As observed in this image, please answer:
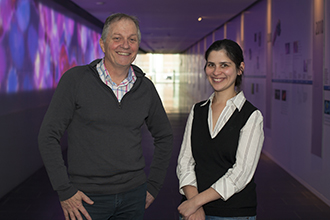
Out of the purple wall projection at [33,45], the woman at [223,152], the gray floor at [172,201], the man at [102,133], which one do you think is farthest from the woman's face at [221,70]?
the purple wall projection at [33,45]

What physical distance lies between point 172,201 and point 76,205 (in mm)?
2694

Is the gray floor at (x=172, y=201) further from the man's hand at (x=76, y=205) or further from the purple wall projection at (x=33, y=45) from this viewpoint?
the man's hand at (x=76, y=205)

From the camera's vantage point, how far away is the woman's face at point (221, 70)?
63.1 inches

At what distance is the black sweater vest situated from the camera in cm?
154

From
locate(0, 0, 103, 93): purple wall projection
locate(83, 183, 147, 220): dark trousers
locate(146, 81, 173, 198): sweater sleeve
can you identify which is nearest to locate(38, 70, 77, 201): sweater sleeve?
locate(83, 183, 147, 220): dark trousers

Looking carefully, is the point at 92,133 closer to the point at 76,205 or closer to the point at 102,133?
the point at 102,133

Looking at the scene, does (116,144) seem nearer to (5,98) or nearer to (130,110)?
(130,110)

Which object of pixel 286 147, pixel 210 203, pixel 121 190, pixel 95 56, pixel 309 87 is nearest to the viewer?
pixel 210 203

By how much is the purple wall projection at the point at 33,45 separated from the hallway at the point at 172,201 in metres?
1.29

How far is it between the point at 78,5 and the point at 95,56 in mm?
2503

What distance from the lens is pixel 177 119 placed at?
1059 centimetres

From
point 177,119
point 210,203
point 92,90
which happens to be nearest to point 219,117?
point 210,203

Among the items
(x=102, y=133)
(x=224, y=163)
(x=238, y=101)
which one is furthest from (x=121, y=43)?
(x=224, y=163)

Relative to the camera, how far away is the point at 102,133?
1.64 metres
